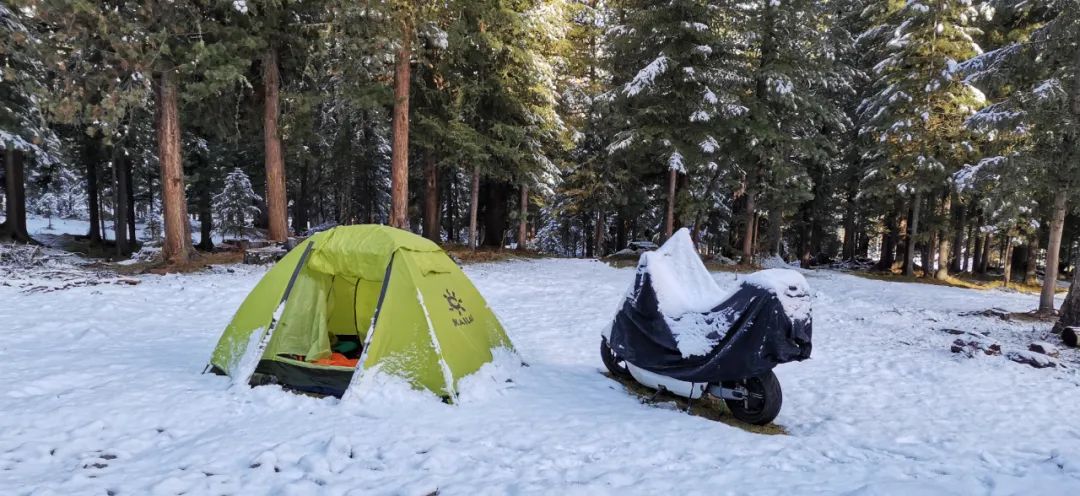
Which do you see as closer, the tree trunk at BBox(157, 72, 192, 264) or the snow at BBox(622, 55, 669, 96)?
the tree trunk at BBox(157, 72, 192, 264)

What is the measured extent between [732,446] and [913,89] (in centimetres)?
1898

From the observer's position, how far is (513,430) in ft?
15.2

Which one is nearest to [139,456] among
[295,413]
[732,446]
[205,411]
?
[205,411]

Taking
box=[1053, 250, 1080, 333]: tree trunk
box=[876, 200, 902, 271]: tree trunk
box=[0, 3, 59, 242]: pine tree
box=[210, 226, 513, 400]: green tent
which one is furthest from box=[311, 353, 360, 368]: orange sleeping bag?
box=[876, 200, 902, 271]: tree trunk

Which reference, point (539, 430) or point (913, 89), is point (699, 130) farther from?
point (539, 430)

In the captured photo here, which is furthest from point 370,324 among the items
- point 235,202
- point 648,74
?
point 235,202

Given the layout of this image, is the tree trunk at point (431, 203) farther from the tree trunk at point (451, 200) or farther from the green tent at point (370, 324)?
the green tent at point (370, 324)

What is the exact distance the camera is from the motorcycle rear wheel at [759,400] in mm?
5059

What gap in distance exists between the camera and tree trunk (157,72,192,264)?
1270 cm

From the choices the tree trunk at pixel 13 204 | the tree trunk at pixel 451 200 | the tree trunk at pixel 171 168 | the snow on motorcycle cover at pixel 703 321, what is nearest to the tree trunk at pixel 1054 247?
the snow on motorcycle cover at pixel 703 321

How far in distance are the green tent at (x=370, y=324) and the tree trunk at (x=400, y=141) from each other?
28.4 ft

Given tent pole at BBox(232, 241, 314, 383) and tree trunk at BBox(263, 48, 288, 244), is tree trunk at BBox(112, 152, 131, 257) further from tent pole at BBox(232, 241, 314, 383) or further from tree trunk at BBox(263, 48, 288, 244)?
tent pole at BBox(232, 241, 314, 383)

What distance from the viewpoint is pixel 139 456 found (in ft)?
12.9

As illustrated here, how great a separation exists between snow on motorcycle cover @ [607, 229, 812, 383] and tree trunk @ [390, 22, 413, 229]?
9961mm
